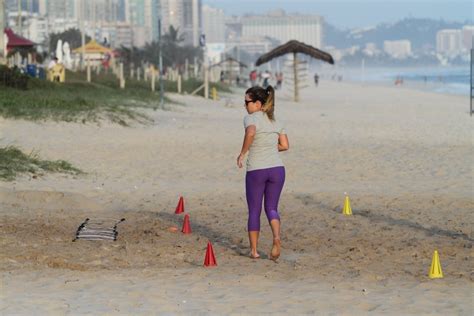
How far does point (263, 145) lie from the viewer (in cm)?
1085

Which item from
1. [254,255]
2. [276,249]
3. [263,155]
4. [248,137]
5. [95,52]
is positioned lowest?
[95,52]

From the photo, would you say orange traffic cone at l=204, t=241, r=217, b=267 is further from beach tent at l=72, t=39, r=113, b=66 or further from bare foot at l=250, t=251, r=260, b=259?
beach tent at l=72, t=39, r=113, b=66

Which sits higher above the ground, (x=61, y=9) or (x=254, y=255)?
(x=61, y=9)

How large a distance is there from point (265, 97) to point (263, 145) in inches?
16.5

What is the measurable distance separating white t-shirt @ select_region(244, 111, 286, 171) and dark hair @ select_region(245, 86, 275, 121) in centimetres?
9

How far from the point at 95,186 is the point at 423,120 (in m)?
21.7

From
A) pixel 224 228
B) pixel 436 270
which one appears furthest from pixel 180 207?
pixel 436 270

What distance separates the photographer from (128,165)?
19750mm

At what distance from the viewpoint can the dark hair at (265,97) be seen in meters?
10.9

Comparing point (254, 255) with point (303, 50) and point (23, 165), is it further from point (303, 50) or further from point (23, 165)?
point (303, 50)

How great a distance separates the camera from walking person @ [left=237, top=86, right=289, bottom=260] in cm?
1083

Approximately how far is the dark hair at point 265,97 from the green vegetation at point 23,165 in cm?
654

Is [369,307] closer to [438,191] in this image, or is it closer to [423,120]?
[438,191]

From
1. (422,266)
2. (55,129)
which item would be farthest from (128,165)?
(422,266)
